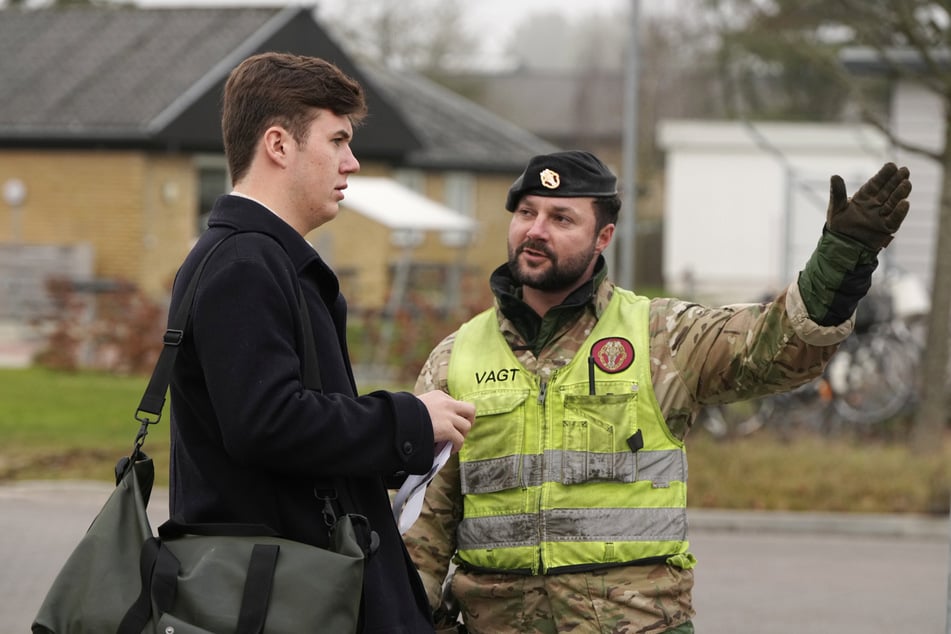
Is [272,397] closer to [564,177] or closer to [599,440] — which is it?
[599,440]

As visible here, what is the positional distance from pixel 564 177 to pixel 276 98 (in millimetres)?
926

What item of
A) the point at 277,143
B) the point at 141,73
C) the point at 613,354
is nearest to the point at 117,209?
the point at 141,73

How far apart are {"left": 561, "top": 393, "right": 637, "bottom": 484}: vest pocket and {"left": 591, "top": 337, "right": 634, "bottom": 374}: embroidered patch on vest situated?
0.23 ft

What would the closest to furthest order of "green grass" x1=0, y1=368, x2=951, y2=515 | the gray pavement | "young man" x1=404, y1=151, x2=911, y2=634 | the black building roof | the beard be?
"young man" x1=404, y1=151, x2=911, y2=634 → the beard → the gray pavement → "green grass" x1=0, y1=368, x2=951, y2=515 → the black building roof

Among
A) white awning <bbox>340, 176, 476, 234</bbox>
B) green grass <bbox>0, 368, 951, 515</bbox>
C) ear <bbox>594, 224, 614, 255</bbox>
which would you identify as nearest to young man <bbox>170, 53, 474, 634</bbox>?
ear <bbox>594, 224, 614, 255</bbox>

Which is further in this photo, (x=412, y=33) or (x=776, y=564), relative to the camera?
(x=412, y=33)

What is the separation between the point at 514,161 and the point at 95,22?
11.5 m

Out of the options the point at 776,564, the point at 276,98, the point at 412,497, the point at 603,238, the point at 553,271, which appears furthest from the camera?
the point at 776,564

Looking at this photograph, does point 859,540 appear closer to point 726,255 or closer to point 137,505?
point 137,505

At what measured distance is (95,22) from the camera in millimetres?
29141

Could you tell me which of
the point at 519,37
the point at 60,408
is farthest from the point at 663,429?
the point at 519,37

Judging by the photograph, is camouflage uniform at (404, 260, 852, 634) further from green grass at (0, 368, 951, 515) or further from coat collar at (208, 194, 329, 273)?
green grass at (0, 368, 951, 515)

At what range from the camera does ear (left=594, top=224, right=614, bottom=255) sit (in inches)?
139

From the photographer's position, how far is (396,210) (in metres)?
20.9
